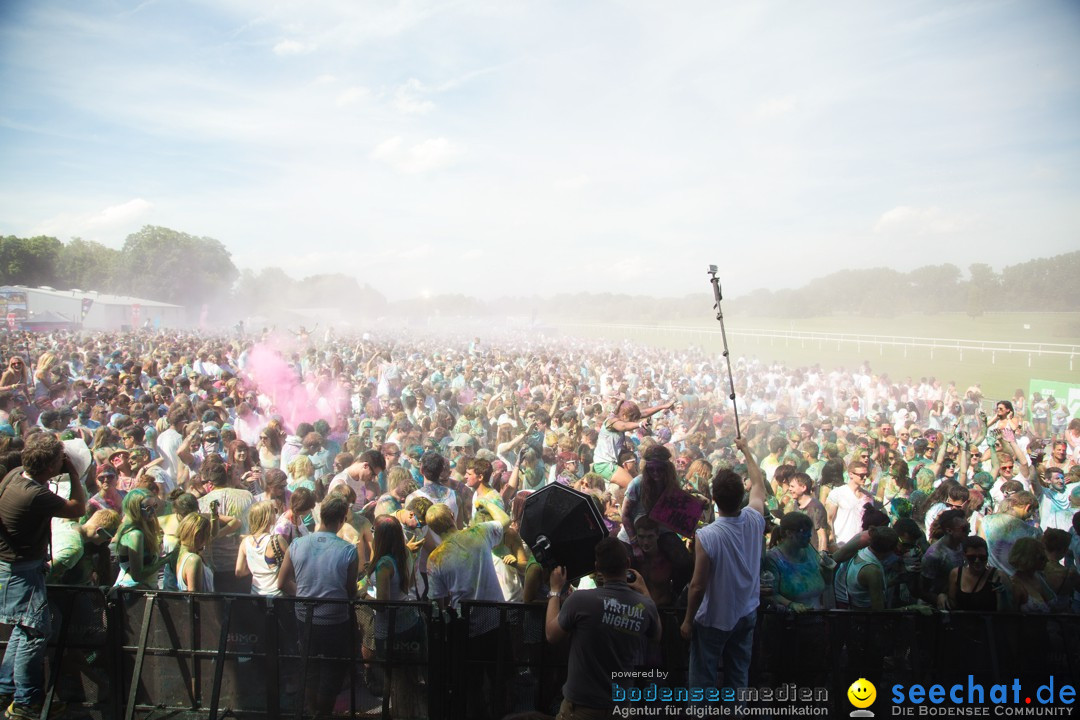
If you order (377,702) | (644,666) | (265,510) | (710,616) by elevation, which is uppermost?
(265,510)

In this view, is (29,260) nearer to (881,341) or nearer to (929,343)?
(881,341)

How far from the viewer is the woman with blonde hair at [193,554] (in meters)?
4.62

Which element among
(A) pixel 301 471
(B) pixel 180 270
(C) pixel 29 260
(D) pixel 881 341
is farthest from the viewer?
(C) pixel 29 260

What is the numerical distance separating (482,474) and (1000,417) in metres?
7.10

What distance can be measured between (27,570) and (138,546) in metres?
0.65

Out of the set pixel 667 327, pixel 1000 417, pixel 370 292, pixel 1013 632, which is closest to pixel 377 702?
pixel 1013 632

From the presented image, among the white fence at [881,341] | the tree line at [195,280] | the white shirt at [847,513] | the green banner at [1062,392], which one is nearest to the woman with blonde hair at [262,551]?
the white shirt at [847,513]

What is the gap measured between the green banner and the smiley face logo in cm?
1462

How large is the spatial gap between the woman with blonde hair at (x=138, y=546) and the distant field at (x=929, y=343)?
2563 cm

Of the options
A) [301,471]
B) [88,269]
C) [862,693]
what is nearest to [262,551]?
[301,471]

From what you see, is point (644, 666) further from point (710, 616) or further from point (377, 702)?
point (377, 702)

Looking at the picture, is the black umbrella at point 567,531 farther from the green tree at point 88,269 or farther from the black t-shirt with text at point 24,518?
the green tree at point 88,269

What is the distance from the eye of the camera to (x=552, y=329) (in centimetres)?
5378

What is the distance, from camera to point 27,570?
417 centimetres
